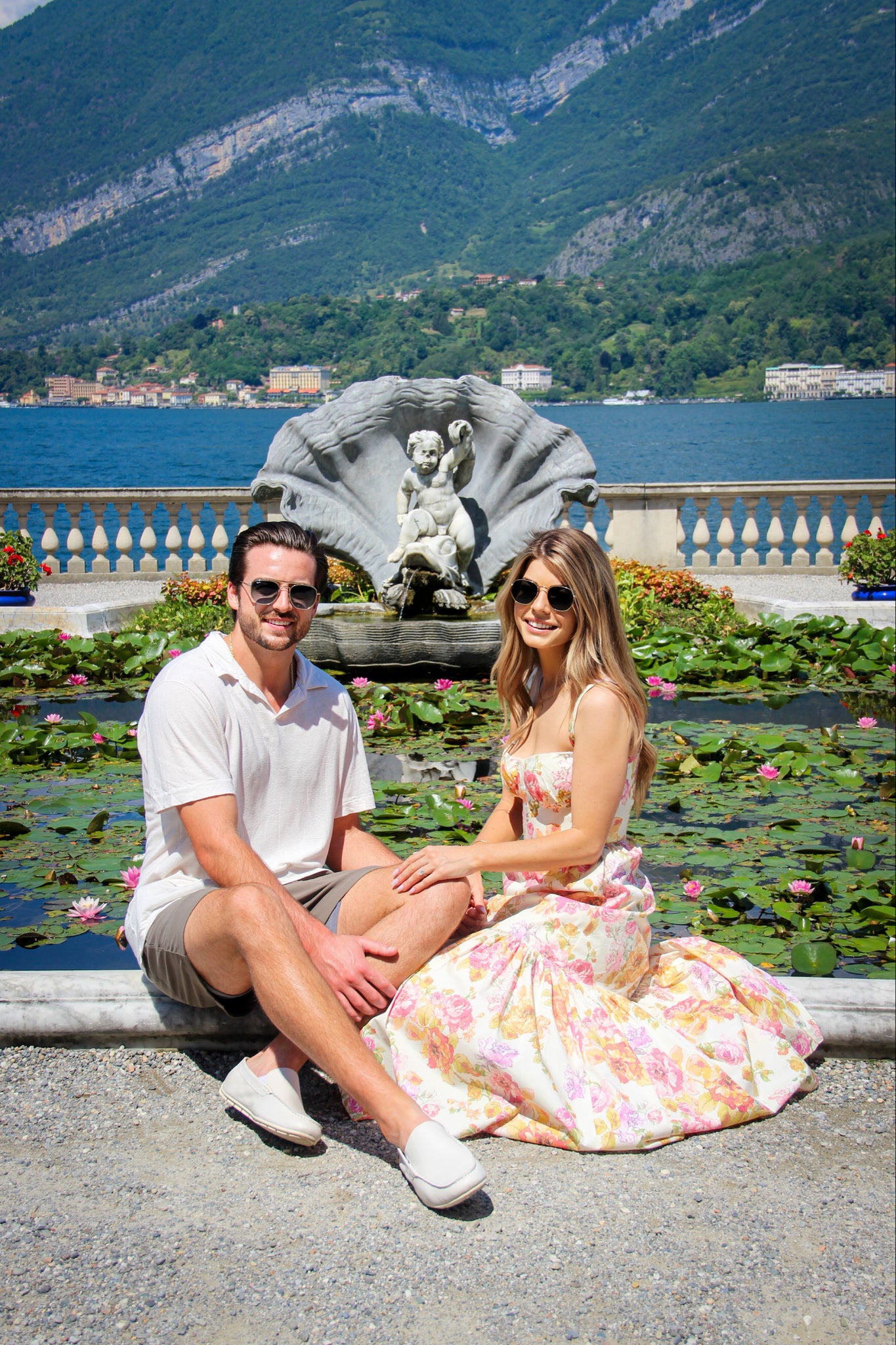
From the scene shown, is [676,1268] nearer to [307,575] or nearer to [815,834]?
[307,575]

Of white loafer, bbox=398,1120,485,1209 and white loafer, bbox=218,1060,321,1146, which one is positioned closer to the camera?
white loafer, bbox=398,1120,485,1209

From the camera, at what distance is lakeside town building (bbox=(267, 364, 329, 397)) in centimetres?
6912

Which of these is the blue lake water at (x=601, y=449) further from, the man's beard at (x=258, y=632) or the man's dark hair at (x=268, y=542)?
the man's beard at (x=258, y=632)

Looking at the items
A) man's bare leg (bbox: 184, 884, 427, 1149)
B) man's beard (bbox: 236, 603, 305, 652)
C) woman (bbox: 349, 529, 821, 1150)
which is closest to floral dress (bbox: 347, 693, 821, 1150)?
woman (bbox: 349, 529, 821, 1150)

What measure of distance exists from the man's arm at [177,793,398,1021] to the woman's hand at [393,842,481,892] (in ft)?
0.58

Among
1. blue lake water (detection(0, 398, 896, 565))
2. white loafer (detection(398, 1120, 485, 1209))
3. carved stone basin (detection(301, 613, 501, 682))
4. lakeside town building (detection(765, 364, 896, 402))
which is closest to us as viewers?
white loafer (detection(398, 1120, 485, 1209))

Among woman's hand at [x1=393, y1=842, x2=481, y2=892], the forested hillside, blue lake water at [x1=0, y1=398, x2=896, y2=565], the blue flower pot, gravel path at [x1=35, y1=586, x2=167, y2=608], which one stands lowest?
the blue flower pot

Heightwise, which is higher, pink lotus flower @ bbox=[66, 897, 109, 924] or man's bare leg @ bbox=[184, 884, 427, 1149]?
man's bare leg @ bbox=[184, 884, 427, 1149]

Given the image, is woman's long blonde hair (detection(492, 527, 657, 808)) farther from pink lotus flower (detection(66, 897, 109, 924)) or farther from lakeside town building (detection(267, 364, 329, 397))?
lakeside town building (detection(267, 364, 329, 397))

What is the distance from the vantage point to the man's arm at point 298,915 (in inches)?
107

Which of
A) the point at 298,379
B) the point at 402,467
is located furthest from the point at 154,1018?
the point at 298,379

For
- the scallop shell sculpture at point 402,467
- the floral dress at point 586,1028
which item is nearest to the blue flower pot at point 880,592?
the scallop shell sculpture at point 402,467

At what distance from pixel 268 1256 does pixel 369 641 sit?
6.15 m

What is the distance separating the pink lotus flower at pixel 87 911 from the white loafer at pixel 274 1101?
136cm
